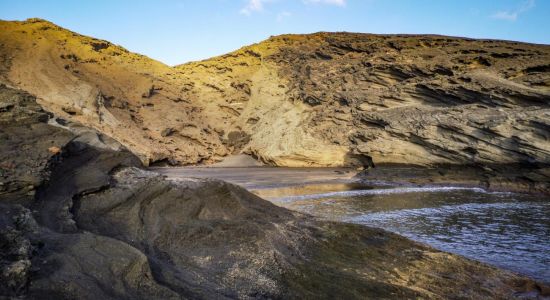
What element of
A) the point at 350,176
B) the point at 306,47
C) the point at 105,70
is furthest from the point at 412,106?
the point at 105,70

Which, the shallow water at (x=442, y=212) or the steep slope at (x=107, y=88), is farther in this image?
the steep slope at (x=107, y=88)

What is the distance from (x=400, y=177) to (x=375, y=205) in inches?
346

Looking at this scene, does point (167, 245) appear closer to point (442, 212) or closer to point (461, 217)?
point (461, 217)

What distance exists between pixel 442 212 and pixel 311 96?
1839 centimetres

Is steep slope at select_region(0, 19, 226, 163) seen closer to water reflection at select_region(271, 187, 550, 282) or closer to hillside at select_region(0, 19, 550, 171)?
hillside at select_region(0, 19, 550, 171)

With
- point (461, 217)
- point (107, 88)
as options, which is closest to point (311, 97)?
point (107, 88)

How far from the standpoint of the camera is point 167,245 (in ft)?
16.2

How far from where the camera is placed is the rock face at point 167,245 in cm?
336

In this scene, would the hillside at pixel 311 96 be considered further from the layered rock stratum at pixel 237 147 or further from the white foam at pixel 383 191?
the white foam at pixel 383 191

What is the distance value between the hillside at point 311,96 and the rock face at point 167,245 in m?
16.0

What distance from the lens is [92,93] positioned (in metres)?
27.4

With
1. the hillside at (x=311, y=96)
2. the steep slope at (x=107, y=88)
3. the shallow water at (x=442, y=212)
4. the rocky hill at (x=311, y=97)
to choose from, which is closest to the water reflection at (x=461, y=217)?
the shallow water at (x=442, y=212)

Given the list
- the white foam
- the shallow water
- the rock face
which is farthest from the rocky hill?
the rock face

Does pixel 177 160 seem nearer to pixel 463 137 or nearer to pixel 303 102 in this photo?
pixel 303 102
